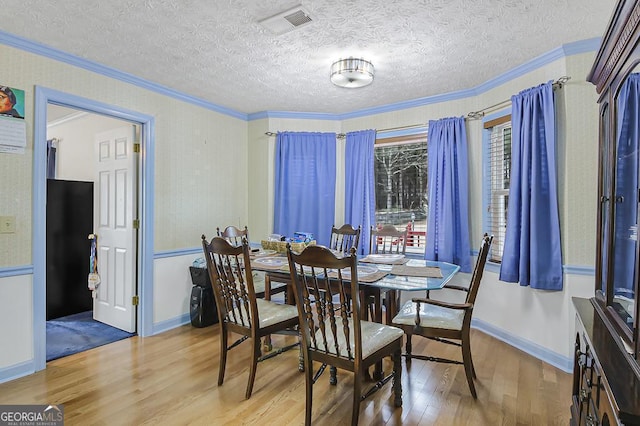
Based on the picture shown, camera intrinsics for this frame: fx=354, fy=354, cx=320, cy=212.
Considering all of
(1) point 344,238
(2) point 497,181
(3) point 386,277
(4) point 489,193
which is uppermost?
(2) point 497,181

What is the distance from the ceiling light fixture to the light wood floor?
233 centimetres

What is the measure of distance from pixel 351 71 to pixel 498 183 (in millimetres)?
1829

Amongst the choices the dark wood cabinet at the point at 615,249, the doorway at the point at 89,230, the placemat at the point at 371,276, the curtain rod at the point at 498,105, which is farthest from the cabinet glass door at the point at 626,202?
the doorway at the point at 89,230

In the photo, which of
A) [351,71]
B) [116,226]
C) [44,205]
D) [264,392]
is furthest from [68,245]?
[351,71]

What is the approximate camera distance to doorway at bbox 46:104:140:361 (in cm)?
350

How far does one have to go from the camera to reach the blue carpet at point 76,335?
3.09m

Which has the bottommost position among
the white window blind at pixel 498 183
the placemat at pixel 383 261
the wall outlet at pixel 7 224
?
the placemat at pixel 383 261

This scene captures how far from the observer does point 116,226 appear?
12.0ft

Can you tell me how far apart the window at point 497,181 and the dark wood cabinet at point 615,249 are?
5.39ft

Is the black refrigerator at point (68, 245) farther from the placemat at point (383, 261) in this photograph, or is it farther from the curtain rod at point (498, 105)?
the curtain rod at point (498, 105)

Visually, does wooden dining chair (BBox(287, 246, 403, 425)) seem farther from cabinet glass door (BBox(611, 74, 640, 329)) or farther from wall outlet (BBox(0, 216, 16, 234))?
wall outlet (BBox(0, 216, 16, 234))

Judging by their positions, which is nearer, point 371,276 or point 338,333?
point 338,333

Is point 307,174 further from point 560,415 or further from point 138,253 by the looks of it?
point 560,415

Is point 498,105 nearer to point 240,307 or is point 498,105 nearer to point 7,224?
point 240,307
